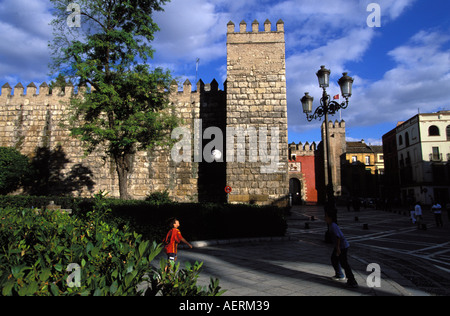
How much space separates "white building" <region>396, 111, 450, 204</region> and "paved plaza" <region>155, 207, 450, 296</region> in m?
29.0

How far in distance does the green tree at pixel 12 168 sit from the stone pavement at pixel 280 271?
1524 centimetres

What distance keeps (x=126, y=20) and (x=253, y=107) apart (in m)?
7.51

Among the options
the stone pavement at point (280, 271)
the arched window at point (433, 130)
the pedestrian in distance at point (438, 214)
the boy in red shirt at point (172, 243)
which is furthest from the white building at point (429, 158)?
the boy in red shirt at point (172, 243)

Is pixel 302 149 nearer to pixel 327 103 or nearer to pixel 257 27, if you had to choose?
pixel 257 27

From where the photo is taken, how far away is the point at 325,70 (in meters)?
9.59

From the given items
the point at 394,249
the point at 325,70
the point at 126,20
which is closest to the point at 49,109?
the point at 126,20

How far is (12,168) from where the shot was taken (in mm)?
17391

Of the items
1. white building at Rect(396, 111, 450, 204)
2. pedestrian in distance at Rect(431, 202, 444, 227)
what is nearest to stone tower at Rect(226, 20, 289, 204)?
pedestrian in distance at Rect(431, 202, 444, 227)

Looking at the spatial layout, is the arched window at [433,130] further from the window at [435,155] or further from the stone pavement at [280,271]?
the stone pavement at [280,271]

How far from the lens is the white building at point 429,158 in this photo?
33.8 meters

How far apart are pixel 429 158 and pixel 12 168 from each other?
4286cm
